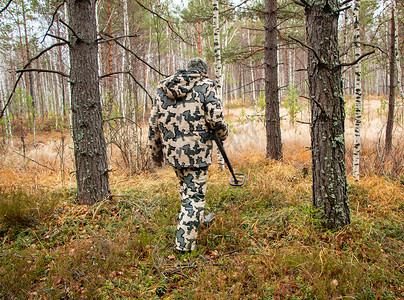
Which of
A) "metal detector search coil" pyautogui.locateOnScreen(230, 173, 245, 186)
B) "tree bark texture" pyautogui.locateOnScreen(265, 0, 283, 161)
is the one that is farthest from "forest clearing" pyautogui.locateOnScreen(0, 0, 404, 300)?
"tree bark texture" pyautogui.locateOnScreen(265, 0, 283, 161)

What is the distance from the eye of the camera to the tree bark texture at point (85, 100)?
336cm

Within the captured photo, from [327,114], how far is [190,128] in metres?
1.56

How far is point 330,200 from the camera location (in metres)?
2.82

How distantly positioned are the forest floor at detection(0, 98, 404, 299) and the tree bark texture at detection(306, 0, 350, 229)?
9.0 inches

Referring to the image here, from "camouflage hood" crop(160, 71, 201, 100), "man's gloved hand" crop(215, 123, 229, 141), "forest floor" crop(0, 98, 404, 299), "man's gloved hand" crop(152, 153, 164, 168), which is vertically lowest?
"forest floor" crop(0, 98, 404, 299)

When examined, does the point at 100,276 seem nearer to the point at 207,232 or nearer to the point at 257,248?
the point at 207,232

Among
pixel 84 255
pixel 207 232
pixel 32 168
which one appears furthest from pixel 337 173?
pixel 32 168

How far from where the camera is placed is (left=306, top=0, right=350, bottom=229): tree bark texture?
8.63 feet

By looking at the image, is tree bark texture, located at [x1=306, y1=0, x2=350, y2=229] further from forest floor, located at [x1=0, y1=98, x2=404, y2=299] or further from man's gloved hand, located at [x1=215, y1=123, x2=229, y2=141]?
man's gloved hand, located at [x1=215, y1=123, x2=229, y2=141]

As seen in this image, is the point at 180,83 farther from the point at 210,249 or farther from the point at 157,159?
the point at 210,249

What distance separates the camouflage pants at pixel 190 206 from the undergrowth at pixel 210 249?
0.52 feet

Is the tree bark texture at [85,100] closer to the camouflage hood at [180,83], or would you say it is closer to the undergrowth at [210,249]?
the undergrowth at [210,249]

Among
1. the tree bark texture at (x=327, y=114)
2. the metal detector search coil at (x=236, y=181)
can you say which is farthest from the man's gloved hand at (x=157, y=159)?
the tree bark texture at (x=327, y=114)

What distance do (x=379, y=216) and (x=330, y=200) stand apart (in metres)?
1.09
